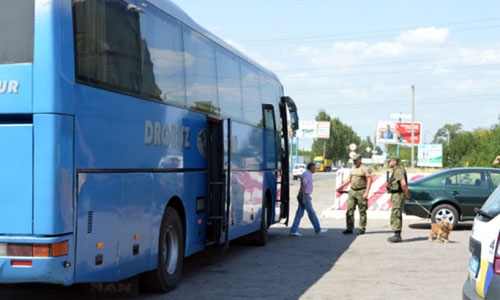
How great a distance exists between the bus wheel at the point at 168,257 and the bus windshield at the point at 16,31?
3.23 metres

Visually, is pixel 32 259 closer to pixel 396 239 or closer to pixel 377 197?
pixel 396 239

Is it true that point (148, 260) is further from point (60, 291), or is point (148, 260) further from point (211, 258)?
point (211, 258)

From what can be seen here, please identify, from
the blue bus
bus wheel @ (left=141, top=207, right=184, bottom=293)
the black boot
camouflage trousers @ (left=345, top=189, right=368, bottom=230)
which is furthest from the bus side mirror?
bus wheel @ (left=141, top=207, right=184, bottom=293)

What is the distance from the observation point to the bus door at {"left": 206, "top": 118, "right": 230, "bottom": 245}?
1162 cm

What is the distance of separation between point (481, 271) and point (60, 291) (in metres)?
5.97

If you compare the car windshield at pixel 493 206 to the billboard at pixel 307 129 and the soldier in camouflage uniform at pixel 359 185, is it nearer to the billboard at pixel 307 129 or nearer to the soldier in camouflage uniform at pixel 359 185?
the soldier in camouflage uniform at pixel 359 185

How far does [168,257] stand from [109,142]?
259cm

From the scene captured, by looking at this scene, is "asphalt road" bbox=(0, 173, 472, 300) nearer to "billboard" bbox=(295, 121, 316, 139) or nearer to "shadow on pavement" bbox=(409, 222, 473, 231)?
"shadow on pavement" bbox=(409, 222, 473, 231)

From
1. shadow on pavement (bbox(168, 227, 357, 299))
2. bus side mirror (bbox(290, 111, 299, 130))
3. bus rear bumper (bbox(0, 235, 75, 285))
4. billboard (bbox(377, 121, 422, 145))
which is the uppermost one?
billboard (bbox(377, 121, 422, 145))

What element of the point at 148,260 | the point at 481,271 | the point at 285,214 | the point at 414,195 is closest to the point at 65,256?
the point at 148,260

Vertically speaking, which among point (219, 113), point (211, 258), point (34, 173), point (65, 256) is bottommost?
point (211, 258)

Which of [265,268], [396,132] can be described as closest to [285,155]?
[265,268]

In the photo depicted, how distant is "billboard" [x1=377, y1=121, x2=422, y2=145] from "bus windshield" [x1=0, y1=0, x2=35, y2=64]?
8909cm

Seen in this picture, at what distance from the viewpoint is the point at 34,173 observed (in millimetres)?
6867
